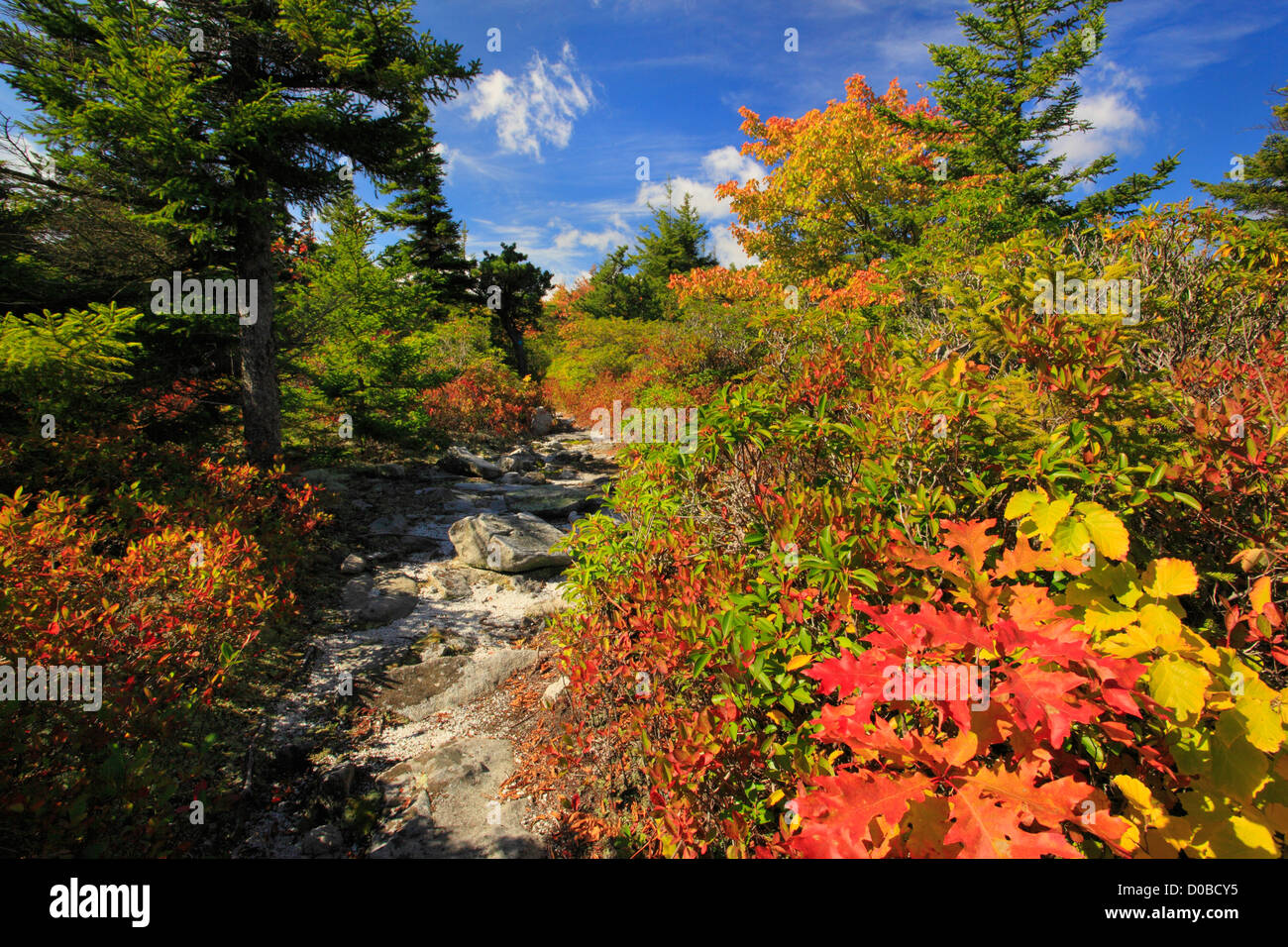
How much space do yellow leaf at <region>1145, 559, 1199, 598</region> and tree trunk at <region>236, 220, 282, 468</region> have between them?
8.87m

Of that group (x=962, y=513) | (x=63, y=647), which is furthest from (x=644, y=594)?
(x=63, y=647)

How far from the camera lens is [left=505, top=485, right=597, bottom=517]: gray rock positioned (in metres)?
8.10

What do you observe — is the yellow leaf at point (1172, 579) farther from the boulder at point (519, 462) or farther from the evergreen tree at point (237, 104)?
the boulder at point (519, 462)

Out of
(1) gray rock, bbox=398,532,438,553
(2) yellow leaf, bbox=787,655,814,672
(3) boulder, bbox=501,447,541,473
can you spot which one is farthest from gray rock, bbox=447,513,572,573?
(3) boulder, bbox=501,447,541,473

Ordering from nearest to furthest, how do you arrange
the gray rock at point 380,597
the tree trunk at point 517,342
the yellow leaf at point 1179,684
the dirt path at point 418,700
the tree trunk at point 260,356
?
1. the yellow leaf at point 1179,684
2. the dirt path at point 418,700
3. the gray rock at point 380,597
4. the tree trunk at point 260,356
5. the tree trunk at point 517,342

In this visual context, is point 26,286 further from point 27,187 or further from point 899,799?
point 899,799

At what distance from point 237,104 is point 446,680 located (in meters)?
7.36

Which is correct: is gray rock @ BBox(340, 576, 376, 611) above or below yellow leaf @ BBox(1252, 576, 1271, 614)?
below

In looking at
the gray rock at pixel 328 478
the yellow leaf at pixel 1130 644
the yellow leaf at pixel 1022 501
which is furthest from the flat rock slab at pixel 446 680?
the gray rock at pixel 328 478

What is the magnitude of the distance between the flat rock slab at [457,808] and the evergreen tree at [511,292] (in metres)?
18.5

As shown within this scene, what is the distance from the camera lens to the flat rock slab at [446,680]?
399 cm

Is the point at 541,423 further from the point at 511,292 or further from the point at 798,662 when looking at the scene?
the point at 798,662

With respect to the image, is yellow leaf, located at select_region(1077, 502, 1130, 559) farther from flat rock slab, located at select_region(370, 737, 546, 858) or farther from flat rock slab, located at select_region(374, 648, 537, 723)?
flat rock slab, located at select_region(374, 648, 537, 723)

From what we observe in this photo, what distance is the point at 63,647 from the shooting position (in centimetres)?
288
